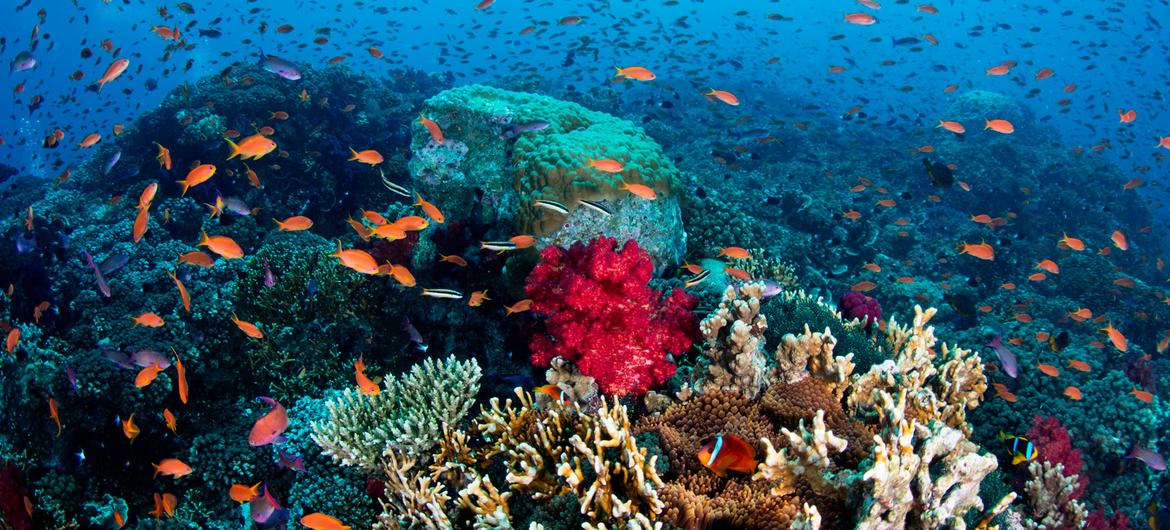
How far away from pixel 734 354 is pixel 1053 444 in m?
4.24

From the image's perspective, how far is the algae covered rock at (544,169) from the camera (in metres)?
6.22

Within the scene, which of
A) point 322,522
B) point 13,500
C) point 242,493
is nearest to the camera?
point 322,522

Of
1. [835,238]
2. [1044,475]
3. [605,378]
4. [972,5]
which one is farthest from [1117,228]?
[972,5]

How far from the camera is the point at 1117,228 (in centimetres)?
1738

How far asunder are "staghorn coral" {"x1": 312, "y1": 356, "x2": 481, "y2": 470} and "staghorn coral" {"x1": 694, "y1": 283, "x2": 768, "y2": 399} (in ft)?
6.93

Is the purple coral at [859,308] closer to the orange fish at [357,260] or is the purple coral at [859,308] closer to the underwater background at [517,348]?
the underwater background at [517,348]

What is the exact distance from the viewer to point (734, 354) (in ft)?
12.6

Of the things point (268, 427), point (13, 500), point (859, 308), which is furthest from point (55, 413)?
point (859, 308)

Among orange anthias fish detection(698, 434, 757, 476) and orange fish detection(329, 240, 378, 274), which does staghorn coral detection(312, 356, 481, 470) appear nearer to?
orange fish detection(329, 240, 378, 274)

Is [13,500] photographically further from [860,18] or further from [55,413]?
[860,18]

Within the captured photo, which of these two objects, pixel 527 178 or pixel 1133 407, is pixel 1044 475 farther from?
pixel 527 178

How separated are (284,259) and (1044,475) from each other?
939 cm

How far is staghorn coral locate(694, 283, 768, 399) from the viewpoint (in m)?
3.82

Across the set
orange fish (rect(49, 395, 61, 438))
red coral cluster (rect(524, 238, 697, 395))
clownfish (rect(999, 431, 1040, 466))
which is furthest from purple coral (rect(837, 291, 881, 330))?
orange fish (rect(49, 395, 61, 438))
